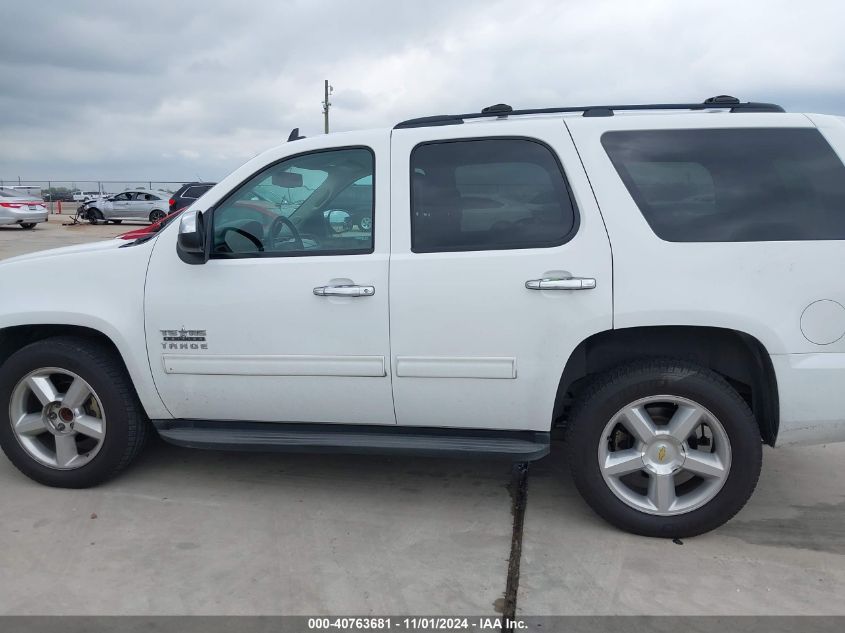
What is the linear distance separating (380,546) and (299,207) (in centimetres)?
170

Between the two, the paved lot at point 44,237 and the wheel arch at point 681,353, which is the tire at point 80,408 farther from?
the paved lot at point 44,237

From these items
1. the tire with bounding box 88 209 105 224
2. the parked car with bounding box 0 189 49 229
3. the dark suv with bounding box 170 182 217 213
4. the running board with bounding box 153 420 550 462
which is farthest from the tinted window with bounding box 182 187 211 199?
the tire with bounding box 88 209 105 224

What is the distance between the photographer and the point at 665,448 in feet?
11.0

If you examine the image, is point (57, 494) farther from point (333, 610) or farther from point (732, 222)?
point (732, 222)

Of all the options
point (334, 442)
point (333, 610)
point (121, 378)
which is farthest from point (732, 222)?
point (121, 378)

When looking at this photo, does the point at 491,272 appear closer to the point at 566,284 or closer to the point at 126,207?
the point at 566,284

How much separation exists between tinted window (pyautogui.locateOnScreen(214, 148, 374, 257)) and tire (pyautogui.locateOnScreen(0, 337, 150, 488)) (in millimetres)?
894

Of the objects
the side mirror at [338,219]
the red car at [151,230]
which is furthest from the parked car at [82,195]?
the side mirror at [338,219]

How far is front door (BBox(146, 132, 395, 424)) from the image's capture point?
3432 mm

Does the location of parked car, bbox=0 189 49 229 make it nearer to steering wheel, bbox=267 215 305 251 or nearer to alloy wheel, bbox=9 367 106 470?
alloy wheel, bbox=9 367 106 470

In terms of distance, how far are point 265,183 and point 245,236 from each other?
0.95 ft

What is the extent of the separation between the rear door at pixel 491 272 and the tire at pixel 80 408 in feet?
4.86

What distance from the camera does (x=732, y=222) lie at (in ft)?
10.5

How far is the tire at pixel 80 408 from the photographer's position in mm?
3752
